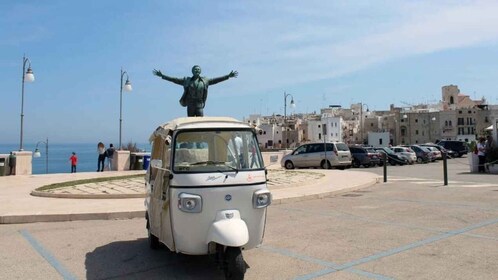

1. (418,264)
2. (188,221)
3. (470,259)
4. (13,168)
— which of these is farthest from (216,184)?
(13,168)

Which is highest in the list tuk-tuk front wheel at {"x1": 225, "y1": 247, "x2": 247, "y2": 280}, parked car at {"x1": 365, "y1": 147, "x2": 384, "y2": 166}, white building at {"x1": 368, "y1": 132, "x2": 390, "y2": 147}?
white building at {"x1": 368, "y1": 132, "x2": 390, "y2": 147}

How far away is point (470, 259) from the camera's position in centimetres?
639

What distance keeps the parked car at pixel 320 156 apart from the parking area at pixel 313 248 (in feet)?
54.4

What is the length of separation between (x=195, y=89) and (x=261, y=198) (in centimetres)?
926

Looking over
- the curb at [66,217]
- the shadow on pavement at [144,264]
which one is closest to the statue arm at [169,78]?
the curb at [66,217]

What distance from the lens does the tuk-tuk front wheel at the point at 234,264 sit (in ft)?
17.5

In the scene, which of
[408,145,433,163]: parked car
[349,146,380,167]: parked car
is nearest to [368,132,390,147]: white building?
[408,145,433,163]: parked car

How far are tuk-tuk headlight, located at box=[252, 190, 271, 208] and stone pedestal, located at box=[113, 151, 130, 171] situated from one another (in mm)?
20584

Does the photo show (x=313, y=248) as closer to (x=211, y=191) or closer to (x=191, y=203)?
(x=211, y=191)

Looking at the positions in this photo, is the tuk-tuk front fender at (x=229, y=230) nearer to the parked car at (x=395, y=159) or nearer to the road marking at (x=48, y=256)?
the road marking at (x=48, y=256)

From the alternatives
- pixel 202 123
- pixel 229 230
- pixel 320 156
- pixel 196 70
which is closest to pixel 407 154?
pixel 320 156

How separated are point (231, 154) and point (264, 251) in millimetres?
1839

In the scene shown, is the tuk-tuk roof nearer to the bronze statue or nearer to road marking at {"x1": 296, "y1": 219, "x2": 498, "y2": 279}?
road marking at {"x1": 296, "y1": 219, "x2": 498, "y2": 279}

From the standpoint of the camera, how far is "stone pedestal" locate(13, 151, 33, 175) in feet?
72.3
